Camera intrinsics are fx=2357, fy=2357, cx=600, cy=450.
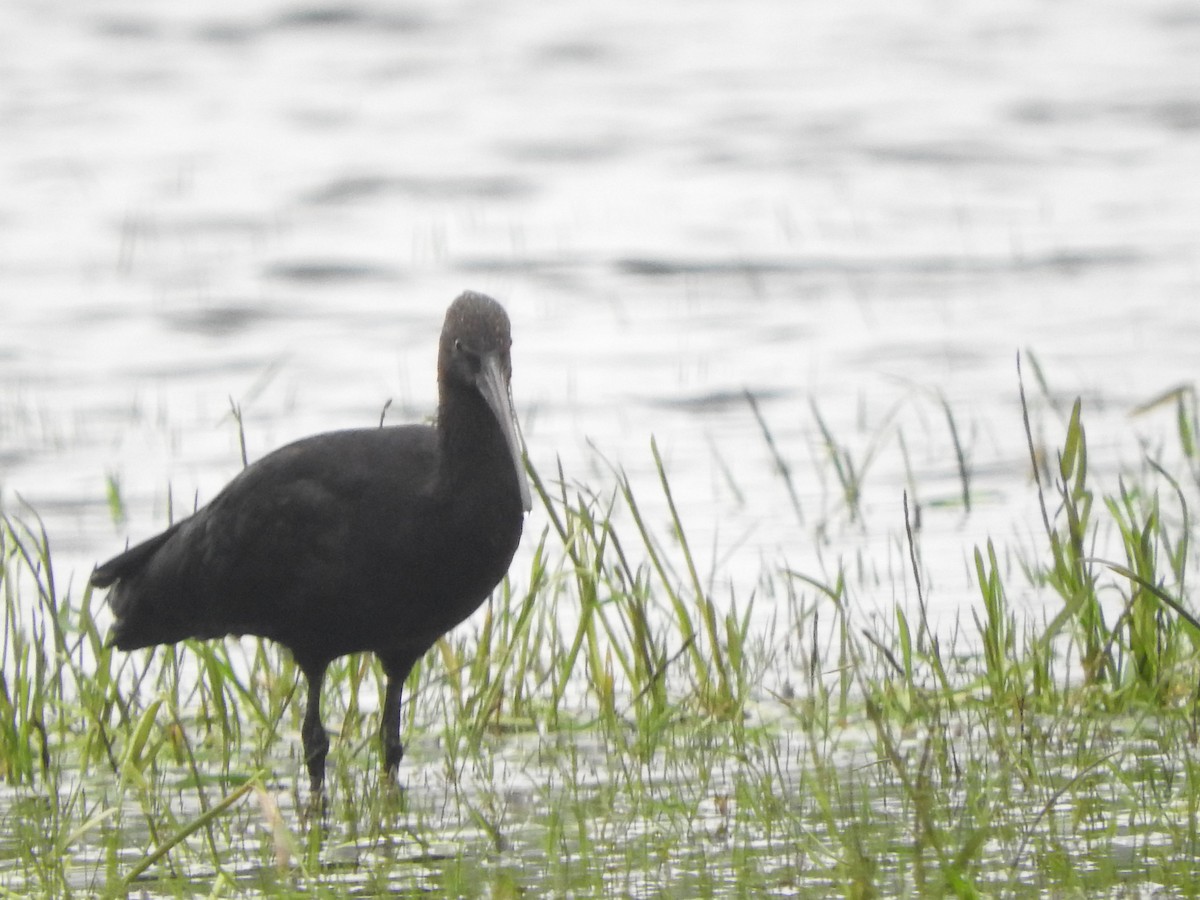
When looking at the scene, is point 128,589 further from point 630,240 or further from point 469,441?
point 630,240

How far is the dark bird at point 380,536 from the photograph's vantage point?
216 inches

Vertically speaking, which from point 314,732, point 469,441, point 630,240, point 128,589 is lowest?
point 314,732

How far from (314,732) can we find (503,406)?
983 millimetres

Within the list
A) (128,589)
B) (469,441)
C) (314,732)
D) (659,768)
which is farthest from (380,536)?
(128,589)

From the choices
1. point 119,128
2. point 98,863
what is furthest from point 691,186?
point 98,863

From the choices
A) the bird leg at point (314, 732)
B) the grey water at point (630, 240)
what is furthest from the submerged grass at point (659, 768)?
the grey water at point (630, 240)

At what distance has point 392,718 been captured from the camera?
5.67m

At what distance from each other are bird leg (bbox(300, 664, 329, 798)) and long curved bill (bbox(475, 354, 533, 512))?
775 millimetres

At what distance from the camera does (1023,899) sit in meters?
4.25

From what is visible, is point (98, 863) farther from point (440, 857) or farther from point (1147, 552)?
point (1147, 552)

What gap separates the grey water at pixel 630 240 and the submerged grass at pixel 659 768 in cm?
82

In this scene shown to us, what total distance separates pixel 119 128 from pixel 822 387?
32.0 feet

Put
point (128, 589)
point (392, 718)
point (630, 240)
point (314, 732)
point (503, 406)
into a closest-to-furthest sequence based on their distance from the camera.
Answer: point (503, 406)
point (392, 718)
point (314, 732)
point (128, 589)
point (630, 240)

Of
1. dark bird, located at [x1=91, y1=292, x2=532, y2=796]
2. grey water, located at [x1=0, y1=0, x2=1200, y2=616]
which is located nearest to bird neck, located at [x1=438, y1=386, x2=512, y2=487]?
dark bird, located at [x1=91, y1=292, x2=532, y2=796]
